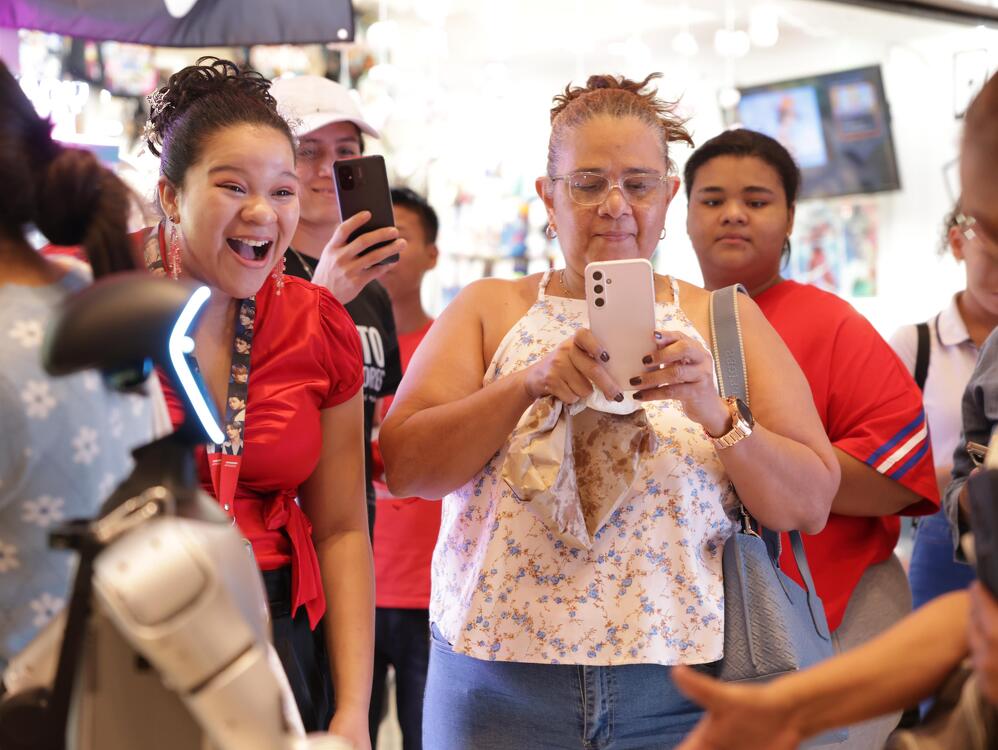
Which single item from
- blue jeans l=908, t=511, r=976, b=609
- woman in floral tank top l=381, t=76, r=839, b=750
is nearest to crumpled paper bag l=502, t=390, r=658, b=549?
woman in floral tank top l=381, t=76, r=839, b=750

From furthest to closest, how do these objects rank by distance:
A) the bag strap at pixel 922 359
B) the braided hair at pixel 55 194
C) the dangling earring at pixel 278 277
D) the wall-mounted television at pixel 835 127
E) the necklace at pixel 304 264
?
the wall-mounted television at pixel 835 127 → the bag strap at pixel 922 359 → the necklace at pixel 304 264 → the dangling earring at pixel 278 277 → the braided hair at pixel 55 194

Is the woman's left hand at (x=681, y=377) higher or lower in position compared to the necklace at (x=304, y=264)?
lower

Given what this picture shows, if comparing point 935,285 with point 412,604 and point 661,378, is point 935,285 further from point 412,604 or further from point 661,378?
point 661,378

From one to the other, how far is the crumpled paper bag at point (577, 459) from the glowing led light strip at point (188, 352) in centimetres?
67

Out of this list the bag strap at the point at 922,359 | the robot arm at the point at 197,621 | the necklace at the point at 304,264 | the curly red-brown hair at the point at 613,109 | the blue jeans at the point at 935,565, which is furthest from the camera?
the bag strap at the point at 922,359

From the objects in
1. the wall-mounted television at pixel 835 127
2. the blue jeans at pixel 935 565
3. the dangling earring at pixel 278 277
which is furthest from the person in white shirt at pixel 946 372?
the wall-mounted television at pixel 835 127

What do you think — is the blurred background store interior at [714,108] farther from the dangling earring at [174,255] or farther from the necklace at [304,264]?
the dangling earring at [174,255]

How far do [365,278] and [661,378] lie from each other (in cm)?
79

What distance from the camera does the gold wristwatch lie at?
166 centimetres

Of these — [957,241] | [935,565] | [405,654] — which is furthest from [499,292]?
[957,241]

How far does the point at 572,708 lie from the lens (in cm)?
168

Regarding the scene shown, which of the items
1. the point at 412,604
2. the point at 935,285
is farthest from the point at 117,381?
the point at 935,285

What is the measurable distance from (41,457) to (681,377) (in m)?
0.87

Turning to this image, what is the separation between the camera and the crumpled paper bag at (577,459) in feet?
5.43
